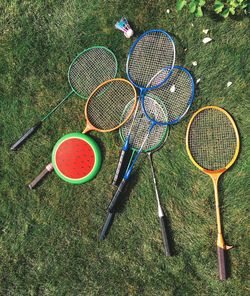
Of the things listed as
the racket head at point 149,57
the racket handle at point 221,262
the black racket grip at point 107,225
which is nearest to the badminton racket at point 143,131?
the black racket grip at point 107,225

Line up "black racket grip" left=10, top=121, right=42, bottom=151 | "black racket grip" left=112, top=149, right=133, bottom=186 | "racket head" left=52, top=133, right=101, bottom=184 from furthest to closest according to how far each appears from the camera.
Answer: "black racket grip" left=10, top=121, right=42, bottom=151 < "racket head" left=52, top=133, right=101, bottom=184 < "black racket grip" left=112, top=149, right=133, bottom=186

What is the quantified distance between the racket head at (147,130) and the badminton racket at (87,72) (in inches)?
18.5

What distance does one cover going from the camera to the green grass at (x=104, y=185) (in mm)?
4328

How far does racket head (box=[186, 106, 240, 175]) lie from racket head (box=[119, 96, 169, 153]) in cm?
30

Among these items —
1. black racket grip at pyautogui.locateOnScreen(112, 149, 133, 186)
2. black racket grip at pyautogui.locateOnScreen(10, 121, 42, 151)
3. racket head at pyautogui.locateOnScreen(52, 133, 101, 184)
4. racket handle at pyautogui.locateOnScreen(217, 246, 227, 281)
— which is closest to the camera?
racket handle at pyautogui.locateOnScreen(217, 246, 227, 281)

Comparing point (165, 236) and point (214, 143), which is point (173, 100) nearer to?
point (214, 143)

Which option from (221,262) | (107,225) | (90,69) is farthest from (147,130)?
(221,262)

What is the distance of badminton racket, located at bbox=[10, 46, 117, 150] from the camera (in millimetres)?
4500

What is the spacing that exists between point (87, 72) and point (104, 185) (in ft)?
4.18

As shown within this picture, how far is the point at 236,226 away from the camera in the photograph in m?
4.29

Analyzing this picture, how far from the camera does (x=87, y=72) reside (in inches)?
178

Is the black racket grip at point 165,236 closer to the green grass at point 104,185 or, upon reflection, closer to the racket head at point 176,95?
the green grass at point 104,185

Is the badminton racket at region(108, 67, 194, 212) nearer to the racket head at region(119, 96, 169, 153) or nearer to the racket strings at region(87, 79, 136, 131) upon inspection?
the racket head at region(119, 96, 169, 153)

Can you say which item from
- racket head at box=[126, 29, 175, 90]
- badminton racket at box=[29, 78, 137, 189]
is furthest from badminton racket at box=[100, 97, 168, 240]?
racket head at box=[126, 29, 175, 90]
